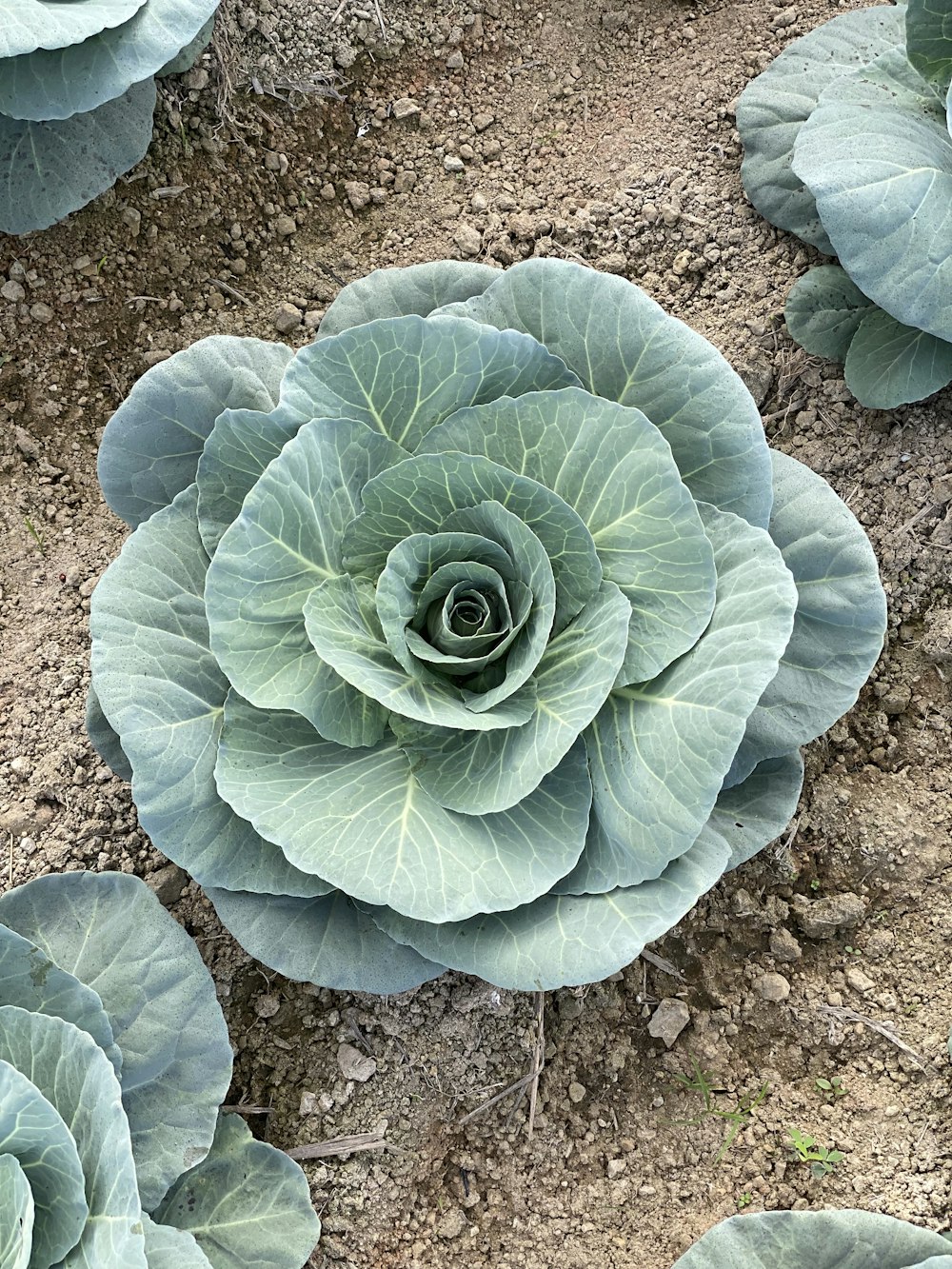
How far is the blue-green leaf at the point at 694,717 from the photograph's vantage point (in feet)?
7.06

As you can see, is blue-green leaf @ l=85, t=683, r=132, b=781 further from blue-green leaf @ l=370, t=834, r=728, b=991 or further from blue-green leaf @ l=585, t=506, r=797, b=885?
blue-green leaf @ l=585, t=506, r=797, b=885

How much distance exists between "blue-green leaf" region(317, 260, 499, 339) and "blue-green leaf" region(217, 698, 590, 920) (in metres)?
0.92

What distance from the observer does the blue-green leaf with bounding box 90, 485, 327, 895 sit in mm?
2312

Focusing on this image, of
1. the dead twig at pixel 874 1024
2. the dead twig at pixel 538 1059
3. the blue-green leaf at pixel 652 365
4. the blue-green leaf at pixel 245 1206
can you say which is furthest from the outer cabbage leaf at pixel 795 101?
the blue-green leaf at pixel 245 1206

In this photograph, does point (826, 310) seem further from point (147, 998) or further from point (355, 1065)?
point (147, 998)

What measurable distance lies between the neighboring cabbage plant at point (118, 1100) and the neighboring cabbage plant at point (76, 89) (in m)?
1.86

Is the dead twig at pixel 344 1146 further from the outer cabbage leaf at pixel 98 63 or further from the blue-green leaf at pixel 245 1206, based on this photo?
the outer cabbage leaf at pixel 98 63

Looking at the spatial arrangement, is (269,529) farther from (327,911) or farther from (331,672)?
(327,911)

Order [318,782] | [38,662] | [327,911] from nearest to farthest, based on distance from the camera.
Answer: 1. [318,782]
2. [327,911]
3. [38,662]

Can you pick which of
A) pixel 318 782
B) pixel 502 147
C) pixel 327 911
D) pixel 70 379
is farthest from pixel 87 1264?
pixel 502 147

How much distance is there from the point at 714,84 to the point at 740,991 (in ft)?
8.53

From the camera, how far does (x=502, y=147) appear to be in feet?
11.5

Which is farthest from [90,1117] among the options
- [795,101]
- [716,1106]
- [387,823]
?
[795,101]

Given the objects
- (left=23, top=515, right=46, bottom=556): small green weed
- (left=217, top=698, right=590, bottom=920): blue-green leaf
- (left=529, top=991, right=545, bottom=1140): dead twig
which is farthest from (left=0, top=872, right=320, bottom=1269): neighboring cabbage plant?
(left=23, top=515, right=46, bottom=556): small green weed
